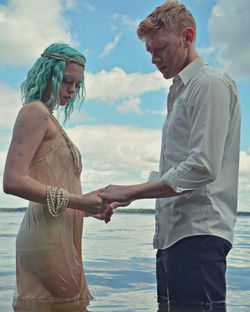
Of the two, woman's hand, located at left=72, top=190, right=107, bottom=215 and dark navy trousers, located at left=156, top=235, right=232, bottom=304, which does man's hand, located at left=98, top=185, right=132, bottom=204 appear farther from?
dark navy trousers, located at left=156, top=235, right=232, bottom=304

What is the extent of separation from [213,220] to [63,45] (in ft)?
4.57

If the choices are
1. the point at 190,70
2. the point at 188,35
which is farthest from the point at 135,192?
the point at 188,35

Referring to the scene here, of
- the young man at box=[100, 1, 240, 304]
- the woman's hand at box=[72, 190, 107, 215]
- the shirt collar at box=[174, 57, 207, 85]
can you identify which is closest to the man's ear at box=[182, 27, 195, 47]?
the young man at box=[100, 1, 240, 304]

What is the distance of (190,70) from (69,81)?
73cm

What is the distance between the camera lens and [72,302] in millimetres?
3410

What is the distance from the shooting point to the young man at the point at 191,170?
3.00m

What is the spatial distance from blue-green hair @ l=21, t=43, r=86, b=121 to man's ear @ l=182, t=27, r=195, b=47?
2.15 ft

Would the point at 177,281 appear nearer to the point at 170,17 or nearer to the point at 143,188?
the point at 143,188

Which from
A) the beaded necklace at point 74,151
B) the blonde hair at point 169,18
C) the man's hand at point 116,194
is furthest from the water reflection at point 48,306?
the blonde hair at point 169,18

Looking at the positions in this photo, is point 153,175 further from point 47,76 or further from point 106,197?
point 47,76

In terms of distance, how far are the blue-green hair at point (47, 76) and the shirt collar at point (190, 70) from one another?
650 millimetres

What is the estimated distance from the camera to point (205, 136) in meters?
2.96

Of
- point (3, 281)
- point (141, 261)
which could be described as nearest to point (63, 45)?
point (3, 281)

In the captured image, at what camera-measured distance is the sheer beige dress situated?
129 inches
